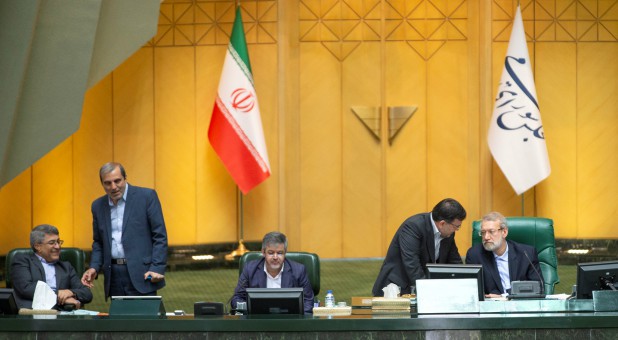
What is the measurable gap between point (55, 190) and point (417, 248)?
534cm

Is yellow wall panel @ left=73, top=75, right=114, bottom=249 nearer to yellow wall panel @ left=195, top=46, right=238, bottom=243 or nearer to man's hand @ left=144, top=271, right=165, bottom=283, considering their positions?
yellow wall panel @ left=195, top=46, right=238, bottom=243

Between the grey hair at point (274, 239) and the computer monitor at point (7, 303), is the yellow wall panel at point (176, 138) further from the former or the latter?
the computer monitor at point (7, 303)

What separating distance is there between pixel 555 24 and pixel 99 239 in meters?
5.98

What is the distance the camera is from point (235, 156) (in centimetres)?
996

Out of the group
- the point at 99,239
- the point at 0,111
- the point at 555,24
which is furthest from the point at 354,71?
the point at 0,111

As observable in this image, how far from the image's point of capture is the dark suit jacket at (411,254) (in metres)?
6.04

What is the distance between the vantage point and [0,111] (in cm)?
545

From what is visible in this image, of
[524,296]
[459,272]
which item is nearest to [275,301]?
[459,272]

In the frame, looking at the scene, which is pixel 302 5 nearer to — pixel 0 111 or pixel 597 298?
pixel 0 111

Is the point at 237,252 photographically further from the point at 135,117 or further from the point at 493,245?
the point at 493,245

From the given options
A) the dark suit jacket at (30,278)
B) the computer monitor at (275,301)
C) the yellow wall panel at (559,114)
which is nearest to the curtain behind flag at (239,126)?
the yellow wall panel at (559,114)

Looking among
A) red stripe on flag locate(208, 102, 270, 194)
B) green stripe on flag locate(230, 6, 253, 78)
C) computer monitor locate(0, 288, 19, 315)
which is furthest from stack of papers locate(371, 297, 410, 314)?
green stripe on flag locate(230, 6, 253, 78)

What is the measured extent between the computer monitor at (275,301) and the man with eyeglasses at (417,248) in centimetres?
113

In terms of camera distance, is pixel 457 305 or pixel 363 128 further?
pixel 363 128
